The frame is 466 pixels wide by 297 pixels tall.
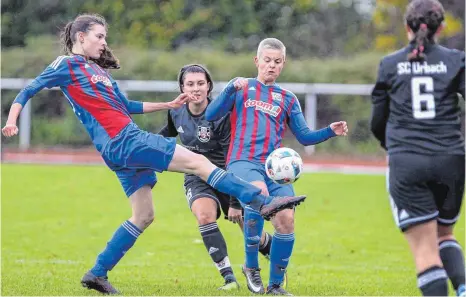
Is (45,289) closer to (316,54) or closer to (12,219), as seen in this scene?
(12,219)

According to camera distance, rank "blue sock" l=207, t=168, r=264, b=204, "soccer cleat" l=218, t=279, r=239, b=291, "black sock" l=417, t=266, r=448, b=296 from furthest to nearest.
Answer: "soccer cleat" l=218, t=279, r=239, b=291
"blue sock" l=207, t=168, r=264, b=204
"black sock" l=417, t=266, r=448, b=296

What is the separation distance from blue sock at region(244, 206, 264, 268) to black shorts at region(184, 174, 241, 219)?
0.33m

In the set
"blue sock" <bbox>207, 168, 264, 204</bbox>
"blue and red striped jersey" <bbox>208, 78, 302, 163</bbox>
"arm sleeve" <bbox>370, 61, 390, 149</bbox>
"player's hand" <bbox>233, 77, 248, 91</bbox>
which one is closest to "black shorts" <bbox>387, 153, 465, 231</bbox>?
"arm sleeve" <bbox>370, 61, 390, 149</bbox>

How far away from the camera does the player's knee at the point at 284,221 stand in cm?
754

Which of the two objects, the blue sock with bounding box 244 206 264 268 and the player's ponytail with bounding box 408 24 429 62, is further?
the blue sock with bounding box 244 206 264 268

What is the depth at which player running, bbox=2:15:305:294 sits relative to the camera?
7.13 meters

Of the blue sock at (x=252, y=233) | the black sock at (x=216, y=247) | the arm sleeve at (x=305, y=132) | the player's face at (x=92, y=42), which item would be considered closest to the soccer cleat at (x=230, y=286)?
the black sock at (x=216, y=247)

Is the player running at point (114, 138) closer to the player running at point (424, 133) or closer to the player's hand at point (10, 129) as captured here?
the player's hand at point (10, 129)

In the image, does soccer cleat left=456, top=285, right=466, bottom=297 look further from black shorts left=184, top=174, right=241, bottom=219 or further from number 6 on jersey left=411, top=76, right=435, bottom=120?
black shorts left=184, top=174, right=241, bottom=219

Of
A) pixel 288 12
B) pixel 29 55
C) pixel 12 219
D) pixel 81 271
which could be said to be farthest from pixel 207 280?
pixel 288 12

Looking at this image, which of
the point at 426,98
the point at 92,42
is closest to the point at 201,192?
the point at 92,42

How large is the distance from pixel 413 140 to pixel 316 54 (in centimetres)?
3132

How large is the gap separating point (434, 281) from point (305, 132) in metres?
2.37

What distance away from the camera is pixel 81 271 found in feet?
31.5
